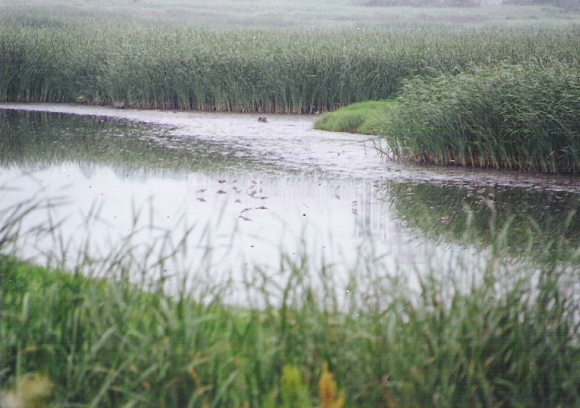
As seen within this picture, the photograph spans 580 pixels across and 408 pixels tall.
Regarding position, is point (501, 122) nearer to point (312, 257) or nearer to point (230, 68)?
point (312, 257)

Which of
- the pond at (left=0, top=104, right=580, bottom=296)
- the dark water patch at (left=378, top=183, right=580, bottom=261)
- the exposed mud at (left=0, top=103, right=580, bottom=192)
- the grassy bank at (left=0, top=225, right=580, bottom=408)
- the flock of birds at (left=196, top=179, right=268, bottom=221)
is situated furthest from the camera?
the exposed mud at (left=0, top=103, right=580, bottom=192)

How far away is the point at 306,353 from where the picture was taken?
310cm

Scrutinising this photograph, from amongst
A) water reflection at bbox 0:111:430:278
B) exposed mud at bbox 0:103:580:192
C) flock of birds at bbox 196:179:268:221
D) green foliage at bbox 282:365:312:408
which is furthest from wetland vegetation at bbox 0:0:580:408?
flock of birds at bbox 196:179:268:221

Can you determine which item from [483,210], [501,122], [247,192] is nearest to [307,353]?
[483,210]

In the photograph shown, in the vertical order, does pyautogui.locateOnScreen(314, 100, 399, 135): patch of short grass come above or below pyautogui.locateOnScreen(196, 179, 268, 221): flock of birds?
above

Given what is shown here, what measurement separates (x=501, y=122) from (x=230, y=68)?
27.2 feet

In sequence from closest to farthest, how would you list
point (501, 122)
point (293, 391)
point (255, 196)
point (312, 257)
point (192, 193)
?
1. point (293, 391)
2. point (312, 257)
3. point (255, 196)
4. point (192, 193)
5. point (501, 122)

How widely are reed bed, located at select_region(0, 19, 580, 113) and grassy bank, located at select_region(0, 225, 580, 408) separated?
12.9m

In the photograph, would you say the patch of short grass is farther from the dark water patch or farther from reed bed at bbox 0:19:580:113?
the dark water patch

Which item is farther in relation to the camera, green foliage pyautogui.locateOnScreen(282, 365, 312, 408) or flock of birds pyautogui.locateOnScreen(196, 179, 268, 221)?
flock of birds pyautogui.locateOnScreen(196, 179, 268, 221)

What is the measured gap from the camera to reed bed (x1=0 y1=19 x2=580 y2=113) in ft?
54.9

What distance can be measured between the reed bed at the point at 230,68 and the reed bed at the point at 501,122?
5.34m

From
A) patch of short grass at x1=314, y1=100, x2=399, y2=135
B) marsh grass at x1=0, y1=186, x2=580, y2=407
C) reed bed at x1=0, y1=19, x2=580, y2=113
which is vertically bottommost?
marsh grass at x1=0, y1=186, x2=580, y2=407

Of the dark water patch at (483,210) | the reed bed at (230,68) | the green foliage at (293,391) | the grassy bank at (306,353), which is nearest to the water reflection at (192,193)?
the dark water patch at (483,210)
